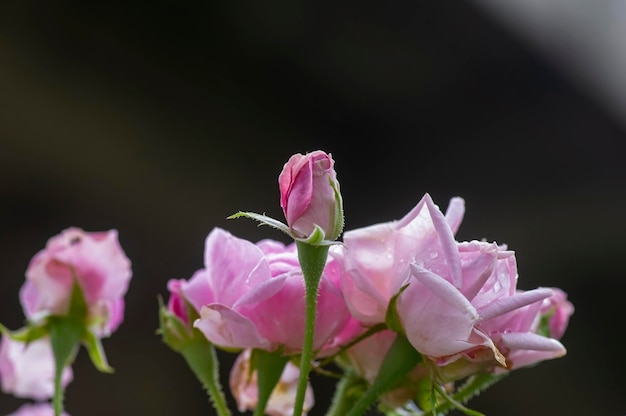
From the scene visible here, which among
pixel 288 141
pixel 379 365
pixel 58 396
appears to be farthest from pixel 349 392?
pixel 288 141

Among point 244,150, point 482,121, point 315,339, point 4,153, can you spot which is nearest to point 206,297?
point 315,339

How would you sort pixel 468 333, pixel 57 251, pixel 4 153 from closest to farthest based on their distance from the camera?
pixel 468 333 → pixel 57 251 → pixel 4 153

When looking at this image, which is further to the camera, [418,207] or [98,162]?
[98,162]

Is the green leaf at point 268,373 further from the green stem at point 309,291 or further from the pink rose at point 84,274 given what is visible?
the pink rose at point 84,274

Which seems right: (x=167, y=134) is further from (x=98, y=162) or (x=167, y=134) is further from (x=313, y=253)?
(x=313, y=253)

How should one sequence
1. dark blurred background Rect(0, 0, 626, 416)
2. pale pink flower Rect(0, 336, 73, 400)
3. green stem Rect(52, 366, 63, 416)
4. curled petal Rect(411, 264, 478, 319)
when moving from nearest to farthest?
curled petal Rect(411, 264, 478, 319), green stem Rect(52, 366, 63, 416), pale pink flower Rect(0, 336, 73, 400), dark blurred background Rect(0, 0, 626, 416)

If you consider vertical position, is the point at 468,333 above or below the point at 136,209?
below

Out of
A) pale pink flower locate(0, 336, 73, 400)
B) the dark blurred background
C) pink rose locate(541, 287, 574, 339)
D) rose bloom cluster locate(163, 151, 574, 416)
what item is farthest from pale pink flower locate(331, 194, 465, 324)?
the dark blurred background

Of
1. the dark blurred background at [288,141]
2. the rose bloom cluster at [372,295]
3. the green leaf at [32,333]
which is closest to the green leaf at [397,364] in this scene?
the rose bloom cluster at [372,295]

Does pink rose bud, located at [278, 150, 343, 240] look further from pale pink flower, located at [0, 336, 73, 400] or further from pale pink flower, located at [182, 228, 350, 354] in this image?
pale pink flower, located at [0, 336, 73, 400]
